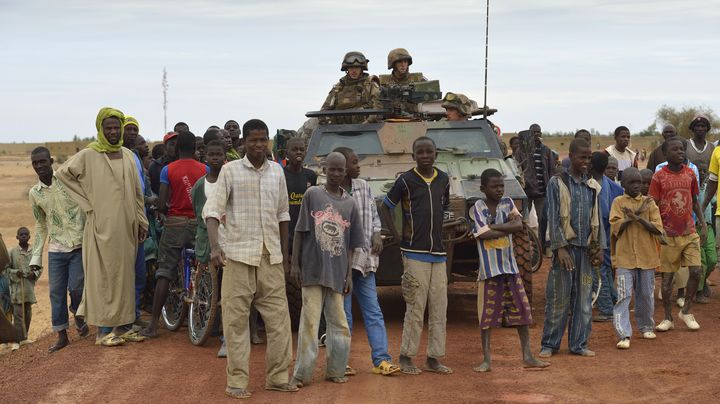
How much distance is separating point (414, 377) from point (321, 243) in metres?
1.26

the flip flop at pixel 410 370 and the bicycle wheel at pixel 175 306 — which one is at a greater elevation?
the bicycle wheel at pixel 175 306

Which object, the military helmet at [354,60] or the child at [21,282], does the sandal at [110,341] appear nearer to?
the child at [21,282]

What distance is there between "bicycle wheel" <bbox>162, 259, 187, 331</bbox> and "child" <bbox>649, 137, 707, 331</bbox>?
4.55 metres

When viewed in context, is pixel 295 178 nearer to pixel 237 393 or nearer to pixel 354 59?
pixel 237 393

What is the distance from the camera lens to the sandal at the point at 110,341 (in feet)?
31.2

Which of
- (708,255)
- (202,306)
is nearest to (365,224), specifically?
(202,306)

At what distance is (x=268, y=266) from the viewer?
768 centimetres

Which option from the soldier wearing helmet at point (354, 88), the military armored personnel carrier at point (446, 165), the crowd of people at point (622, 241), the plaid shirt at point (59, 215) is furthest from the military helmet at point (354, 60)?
the plaid shirt at point (59, 215)

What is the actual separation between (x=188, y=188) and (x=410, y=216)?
2.59 metres

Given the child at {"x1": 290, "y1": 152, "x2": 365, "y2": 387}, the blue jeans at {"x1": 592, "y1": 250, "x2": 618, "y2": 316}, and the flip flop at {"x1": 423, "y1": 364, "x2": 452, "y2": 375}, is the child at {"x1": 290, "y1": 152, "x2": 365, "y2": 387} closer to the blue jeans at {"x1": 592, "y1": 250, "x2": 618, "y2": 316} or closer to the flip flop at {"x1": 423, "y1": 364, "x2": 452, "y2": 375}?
the flip flop at {"x1": 423, "y1": 364, "x2": 452, "y2": 375}

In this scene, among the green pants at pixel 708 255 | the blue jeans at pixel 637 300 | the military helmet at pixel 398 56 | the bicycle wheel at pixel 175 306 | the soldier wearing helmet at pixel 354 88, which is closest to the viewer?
the blue jeans at pixel 637 300

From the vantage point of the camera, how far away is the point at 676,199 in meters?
10.3

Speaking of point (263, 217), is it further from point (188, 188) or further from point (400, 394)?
point (188, 188)

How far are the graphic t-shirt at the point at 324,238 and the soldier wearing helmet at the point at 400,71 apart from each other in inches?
231
